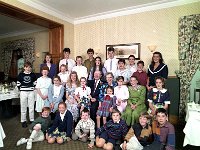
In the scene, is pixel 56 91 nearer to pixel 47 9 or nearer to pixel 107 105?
pixel 107 105

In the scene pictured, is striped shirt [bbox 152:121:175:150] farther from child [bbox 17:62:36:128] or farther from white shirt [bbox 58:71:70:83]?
child [bbox 17:62:36:128]

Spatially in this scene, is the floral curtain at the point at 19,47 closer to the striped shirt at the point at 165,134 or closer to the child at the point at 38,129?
the child at the point at 38,129

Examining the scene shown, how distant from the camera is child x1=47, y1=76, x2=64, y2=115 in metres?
3.38

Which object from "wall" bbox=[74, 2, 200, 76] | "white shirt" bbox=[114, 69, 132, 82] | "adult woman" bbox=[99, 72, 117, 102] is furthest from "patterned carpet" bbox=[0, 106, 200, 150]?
"wall" bbox=[74, 2, 200, 76]

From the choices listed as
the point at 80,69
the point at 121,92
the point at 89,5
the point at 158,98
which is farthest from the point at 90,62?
the point at 158,98

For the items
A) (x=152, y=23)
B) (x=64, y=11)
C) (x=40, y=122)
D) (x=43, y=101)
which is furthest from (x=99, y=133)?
(x=64, y=11)

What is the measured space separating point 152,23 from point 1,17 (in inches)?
165

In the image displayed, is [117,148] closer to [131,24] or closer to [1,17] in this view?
[131,24]

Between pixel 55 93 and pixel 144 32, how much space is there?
2538 millimetres

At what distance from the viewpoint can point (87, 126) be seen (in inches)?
110

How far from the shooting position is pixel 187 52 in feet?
12.1

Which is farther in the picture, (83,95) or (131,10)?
(131,10)

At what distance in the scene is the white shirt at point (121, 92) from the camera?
3115 millimetres

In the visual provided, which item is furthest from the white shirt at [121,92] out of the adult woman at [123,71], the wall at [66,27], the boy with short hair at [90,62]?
the wall at [66,27]
